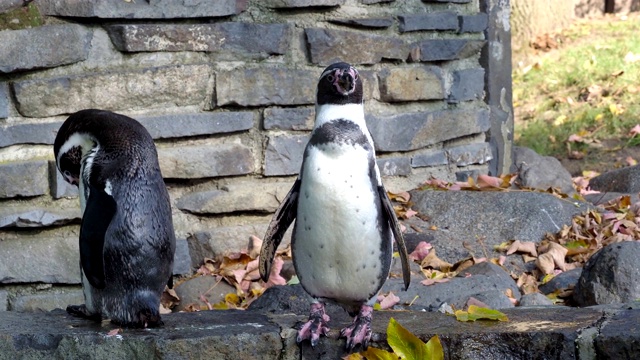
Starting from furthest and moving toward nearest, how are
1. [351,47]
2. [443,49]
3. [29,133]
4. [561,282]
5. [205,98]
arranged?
1. [443,49]
2. [351,47]
3. [205,98]
4. [561,282]
5. [29,133]

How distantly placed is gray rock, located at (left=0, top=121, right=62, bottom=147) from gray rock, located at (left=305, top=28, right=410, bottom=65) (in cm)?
135

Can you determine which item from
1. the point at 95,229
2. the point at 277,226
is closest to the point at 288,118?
the point at 277,226

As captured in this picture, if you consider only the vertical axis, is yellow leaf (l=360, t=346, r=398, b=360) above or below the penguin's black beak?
below

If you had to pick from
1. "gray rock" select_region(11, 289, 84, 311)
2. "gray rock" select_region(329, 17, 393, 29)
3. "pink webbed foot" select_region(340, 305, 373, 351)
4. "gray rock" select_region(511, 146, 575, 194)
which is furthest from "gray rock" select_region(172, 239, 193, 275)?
"gray rock" select_region(511, 146, 575, 194)

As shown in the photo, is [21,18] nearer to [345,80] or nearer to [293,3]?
[293,3]

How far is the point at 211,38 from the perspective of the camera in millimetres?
4867

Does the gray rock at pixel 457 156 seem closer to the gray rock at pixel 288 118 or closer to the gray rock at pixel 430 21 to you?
the gray rock at pixel 430 21

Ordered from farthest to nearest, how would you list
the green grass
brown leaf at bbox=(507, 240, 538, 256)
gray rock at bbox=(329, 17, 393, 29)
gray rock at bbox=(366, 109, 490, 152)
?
the green grass
gray rock at bbox=(366, 109, 490, 152)
gray rock at bbox=(329, 17, 393, 29)
brown leaf at bbox=(507, 240, 538, 256)

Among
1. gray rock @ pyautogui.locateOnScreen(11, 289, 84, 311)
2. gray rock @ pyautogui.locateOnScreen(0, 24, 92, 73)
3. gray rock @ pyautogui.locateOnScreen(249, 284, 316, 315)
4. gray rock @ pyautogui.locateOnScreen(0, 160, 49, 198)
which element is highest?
gray rock @ pyautogui.locateOnScreen(0, 24, 92, 73)

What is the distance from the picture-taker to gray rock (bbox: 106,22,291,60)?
184 inches

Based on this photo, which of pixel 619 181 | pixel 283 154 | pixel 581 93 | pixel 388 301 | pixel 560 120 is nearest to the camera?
pixel 388 301

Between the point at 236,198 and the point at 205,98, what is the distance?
0.50 metres

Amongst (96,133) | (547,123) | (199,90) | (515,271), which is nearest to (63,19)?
(199,90)

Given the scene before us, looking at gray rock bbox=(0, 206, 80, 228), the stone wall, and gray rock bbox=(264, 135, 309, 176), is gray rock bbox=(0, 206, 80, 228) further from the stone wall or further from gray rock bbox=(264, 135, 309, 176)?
gray rock bbox=(264, 135, 309, 176)
